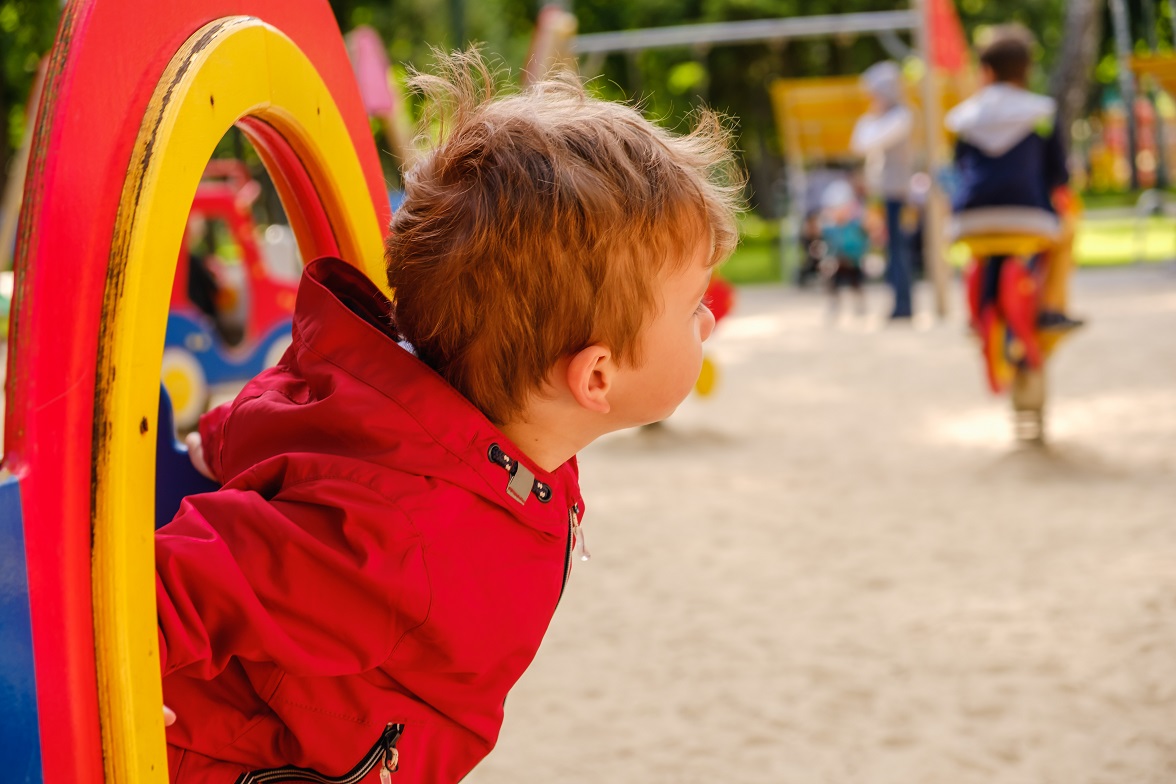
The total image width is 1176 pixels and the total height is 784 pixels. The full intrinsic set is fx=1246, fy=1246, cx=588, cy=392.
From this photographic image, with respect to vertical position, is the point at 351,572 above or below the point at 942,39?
below

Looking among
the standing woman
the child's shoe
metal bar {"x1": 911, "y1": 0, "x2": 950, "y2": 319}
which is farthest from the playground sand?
the standing woman

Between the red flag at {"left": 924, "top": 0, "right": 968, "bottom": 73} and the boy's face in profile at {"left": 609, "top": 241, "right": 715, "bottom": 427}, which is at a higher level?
the red flag at {"left": 924, "top": 0, "right": 968, "bottom": 73}

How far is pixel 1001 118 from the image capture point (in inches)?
198

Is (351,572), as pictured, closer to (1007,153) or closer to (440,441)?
(440,441)

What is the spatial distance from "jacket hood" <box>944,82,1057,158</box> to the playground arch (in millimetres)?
4503

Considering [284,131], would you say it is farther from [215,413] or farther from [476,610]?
[476,610]

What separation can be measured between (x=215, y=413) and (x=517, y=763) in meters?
1.40

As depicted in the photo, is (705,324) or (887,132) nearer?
(705,324)

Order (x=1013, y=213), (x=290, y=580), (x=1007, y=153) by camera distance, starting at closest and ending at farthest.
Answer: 1. (x=290, y=580)
2. (x=1013, y=213)
3. (x=1007, y=153)

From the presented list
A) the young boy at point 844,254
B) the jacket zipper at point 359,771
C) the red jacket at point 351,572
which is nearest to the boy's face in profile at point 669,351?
the red jacket at point 351,572

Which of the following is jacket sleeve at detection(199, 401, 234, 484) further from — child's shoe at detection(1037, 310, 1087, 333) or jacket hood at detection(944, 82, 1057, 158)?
jacket hood at detection(944, 82, 1057, 158)

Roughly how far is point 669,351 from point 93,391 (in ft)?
1.78

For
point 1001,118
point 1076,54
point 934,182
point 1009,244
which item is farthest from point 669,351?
point 1076,54

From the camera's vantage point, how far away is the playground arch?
833mm
